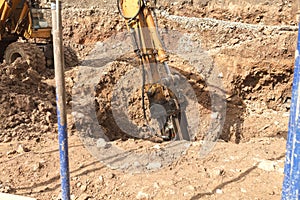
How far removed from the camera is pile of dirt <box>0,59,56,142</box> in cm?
445

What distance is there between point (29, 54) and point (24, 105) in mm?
2866

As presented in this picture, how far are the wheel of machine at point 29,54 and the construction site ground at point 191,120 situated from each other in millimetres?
291

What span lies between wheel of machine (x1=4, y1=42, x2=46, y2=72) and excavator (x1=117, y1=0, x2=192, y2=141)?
12.0 ft

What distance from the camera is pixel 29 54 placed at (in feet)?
24.5

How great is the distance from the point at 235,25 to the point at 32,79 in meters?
5.63

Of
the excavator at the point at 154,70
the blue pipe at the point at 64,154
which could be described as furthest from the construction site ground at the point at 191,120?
the excavator at the point at 154,70

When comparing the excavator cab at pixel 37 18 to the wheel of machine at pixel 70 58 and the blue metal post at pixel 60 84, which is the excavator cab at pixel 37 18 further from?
the blue metal post at pixel 60 84

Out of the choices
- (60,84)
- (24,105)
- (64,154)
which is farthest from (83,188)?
(24,105)

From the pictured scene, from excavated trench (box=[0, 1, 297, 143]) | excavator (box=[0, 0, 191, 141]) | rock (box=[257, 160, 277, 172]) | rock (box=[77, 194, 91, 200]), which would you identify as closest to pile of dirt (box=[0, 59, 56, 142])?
excavated trench (box=[0, 1, 297, 143])

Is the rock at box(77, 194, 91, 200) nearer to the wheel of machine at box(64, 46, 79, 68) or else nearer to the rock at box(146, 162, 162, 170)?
the rock at box(146, 162, 162, 170)

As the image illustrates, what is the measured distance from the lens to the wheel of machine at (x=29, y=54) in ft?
24.3

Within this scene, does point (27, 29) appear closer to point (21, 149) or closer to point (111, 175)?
point (21, 149)

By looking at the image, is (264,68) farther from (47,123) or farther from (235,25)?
(47,123)

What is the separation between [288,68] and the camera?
267 inches
